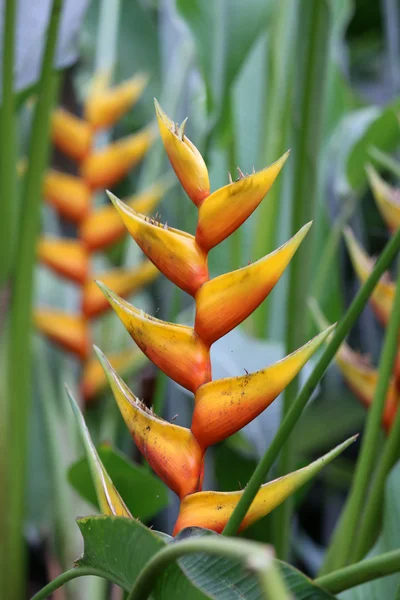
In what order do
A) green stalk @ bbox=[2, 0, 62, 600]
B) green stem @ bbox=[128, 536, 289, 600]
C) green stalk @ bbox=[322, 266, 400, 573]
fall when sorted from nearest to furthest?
green stem @ bbox=[128, 536, 289, 600] → green stalk @ bbox=[322, 266, 400, 573] → green stalk @ bbox=[2, 0, 62, 600]

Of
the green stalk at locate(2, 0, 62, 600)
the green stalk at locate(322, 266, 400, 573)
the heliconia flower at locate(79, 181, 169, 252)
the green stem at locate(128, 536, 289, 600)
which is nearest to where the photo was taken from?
the green stem at locate(128, 536, 289, 600)

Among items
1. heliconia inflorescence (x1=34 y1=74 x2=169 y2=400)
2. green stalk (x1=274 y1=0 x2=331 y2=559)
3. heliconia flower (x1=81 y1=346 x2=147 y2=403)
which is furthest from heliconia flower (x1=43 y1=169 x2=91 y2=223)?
green stalk (x1=274 y1=0 x2=331 y2=559)

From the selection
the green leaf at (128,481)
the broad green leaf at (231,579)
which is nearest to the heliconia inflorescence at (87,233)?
the green leaf at (128,481)

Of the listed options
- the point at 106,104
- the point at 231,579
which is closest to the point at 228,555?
the point at 231,579

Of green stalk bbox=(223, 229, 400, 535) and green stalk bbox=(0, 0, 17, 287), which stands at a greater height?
green stalk bbox=(0, 0, 17, 287)

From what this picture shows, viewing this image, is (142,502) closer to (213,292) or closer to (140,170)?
(213,292)

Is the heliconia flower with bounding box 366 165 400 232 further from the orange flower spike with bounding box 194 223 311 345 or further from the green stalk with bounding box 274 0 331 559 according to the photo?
the orange flower spike with bounding box 194 223 311 345

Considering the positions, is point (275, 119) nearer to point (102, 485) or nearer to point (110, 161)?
point (110, 161)

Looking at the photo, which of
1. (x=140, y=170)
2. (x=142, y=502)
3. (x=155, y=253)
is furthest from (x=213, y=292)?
(x=140, y=170)
